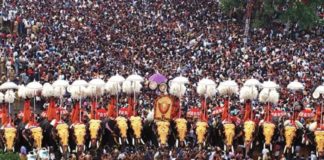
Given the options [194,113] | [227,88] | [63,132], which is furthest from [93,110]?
[227,88]

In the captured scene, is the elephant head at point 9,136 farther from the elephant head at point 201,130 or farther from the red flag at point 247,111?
the red flag at point 247,111

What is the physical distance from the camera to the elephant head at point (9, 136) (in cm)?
3456

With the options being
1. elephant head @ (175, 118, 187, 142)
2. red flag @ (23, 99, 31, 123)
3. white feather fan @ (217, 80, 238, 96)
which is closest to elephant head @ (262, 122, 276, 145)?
white feather fan @ (217, 80, 238, 96)

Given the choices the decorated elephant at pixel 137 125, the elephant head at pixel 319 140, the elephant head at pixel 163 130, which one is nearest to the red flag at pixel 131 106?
the decorated elephant at pixel 137 125

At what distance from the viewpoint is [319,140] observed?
34.1 metres

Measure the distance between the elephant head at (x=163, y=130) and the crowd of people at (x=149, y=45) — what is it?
15.9 feet

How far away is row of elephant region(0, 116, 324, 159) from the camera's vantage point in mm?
34594

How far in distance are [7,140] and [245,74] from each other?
13811 mm

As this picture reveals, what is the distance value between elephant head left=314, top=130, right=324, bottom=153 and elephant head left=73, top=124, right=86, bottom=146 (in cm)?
728

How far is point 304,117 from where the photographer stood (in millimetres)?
35250

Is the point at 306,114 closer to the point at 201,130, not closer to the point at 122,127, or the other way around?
the point at 201,130

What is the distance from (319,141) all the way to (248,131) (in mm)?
2237

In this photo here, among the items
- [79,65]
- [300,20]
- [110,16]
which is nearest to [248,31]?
[300,20]

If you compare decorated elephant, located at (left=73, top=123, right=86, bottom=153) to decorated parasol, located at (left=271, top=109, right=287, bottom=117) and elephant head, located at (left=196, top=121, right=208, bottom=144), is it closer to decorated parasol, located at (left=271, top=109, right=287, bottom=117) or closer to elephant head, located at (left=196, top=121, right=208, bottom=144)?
elephant head, located at (left=196, top=121, right=208, bottom=144)
